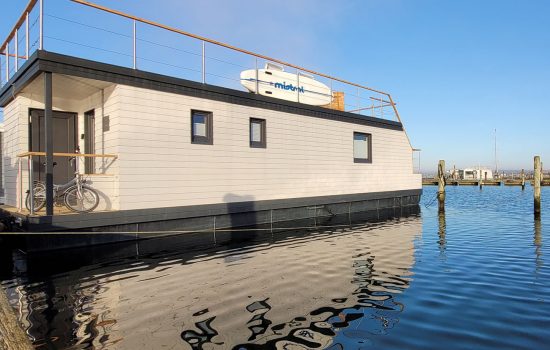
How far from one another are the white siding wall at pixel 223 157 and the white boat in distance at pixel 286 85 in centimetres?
96

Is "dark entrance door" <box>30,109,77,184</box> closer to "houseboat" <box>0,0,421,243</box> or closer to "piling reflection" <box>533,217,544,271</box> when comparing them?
"houseboat" <box>0,0,421,243</box>

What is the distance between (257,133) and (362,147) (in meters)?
6.59

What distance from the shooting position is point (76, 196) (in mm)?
9227

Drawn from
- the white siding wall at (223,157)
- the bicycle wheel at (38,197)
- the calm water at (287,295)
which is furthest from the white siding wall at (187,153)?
the calm water at (287,295)

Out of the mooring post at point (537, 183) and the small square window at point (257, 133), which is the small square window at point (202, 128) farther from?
the mooring post at point (537, 183)

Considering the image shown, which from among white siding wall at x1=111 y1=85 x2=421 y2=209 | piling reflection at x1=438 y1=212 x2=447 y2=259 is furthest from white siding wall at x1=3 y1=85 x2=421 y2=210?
piling reflection at x1=438 y1=212 x2=447 y2=259

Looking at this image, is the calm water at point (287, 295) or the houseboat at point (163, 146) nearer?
the calm water at point (287, 295)

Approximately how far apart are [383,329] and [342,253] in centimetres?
429

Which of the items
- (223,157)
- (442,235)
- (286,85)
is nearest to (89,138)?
(223,157)

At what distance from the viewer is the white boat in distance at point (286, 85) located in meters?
13.6

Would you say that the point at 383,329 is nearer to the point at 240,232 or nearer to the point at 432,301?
the point at 432,301

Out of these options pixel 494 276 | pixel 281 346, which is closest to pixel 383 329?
pixel 281 346

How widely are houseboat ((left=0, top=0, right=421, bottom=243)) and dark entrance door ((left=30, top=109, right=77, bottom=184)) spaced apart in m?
0.03

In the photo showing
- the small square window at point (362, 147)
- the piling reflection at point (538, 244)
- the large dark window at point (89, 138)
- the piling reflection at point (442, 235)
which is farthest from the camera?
the small square window at point (362, 147)
